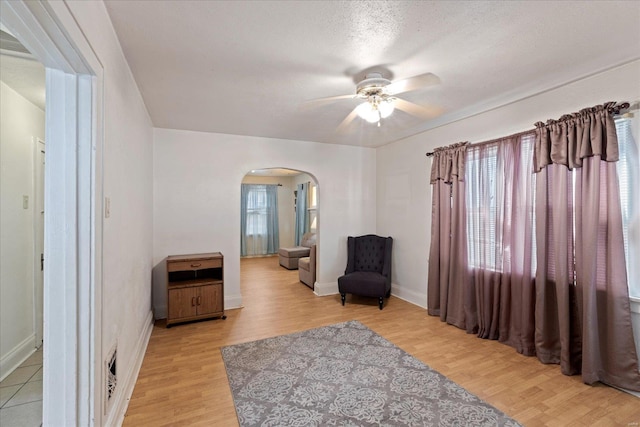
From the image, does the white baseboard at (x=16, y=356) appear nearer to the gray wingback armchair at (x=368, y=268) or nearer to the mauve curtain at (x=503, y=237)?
the gray wingback armchair at (x=368, y=268)

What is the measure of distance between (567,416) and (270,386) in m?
2.07

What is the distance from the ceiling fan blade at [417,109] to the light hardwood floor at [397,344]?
2502mm

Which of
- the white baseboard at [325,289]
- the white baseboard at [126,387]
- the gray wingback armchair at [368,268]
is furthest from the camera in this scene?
the white baseboard at [325,289]

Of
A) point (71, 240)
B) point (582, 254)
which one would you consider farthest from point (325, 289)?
point (71, 240)

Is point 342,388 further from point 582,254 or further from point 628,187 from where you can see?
point 628,187

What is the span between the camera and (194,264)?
3.52m

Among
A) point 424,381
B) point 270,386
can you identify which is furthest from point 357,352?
point 270,386

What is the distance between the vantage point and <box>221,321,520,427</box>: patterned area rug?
1882mm

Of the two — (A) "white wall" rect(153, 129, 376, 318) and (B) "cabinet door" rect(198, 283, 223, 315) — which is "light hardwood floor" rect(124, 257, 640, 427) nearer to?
(B) "cabinet door" rect(198, 283, 223, 315)

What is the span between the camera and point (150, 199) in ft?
11.6

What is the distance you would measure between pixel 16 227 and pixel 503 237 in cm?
457

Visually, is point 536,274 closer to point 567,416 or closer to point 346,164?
point 567,416

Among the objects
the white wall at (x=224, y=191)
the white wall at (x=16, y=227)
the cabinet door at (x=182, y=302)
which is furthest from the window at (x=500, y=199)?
the white wall at (x=16, y=227)

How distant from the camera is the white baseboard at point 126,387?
1.73 m
